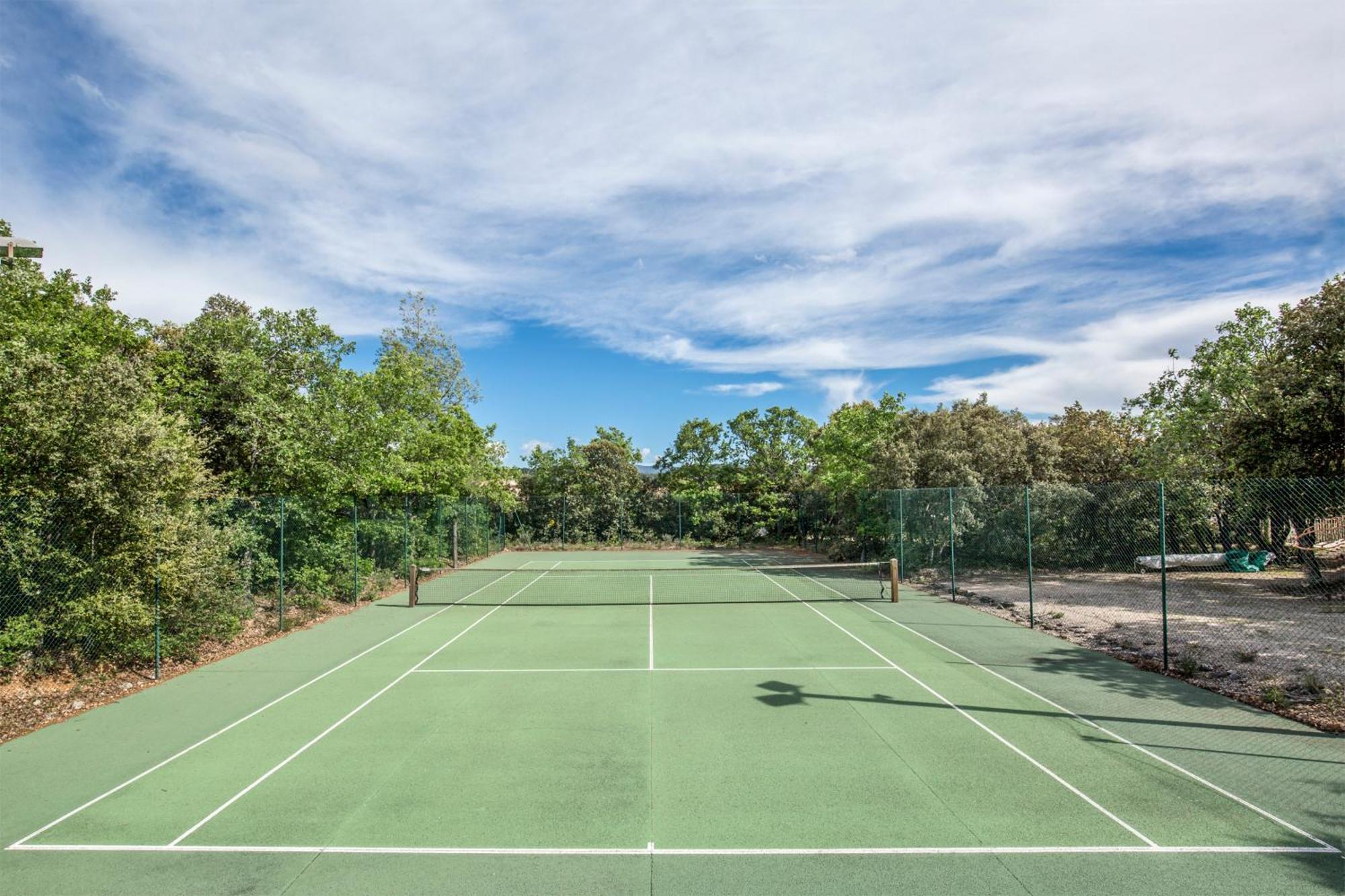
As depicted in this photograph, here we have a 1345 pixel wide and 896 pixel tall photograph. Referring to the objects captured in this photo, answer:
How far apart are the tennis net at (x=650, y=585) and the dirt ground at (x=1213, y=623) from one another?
99.3 inches

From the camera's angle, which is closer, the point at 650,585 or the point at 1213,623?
the point at 1213,623

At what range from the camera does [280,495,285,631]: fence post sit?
43.1ft

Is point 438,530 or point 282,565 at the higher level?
point 438,530

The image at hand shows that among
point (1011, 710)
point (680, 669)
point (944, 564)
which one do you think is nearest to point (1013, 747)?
point (1011, 710)

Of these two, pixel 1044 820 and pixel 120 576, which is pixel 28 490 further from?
pixel 1044 820

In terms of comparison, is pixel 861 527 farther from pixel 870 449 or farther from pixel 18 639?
pixel 18 639

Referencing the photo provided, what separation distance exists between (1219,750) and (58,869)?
9489mm

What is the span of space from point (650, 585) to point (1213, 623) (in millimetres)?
12497

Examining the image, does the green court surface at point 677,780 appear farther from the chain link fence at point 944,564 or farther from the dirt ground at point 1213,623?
the chain link fence at point 944,564

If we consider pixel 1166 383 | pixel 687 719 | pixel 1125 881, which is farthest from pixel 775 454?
pixel 1125 881

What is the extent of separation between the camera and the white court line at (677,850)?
4938 mm

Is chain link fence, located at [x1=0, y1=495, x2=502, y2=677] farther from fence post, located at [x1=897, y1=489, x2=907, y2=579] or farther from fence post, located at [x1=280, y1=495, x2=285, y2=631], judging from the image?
fence post, located at [x1=897, y1=489, x2=907, y2=579]

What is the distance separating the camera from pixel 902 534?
19.5m

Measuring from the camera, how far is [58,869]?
4.85 m
